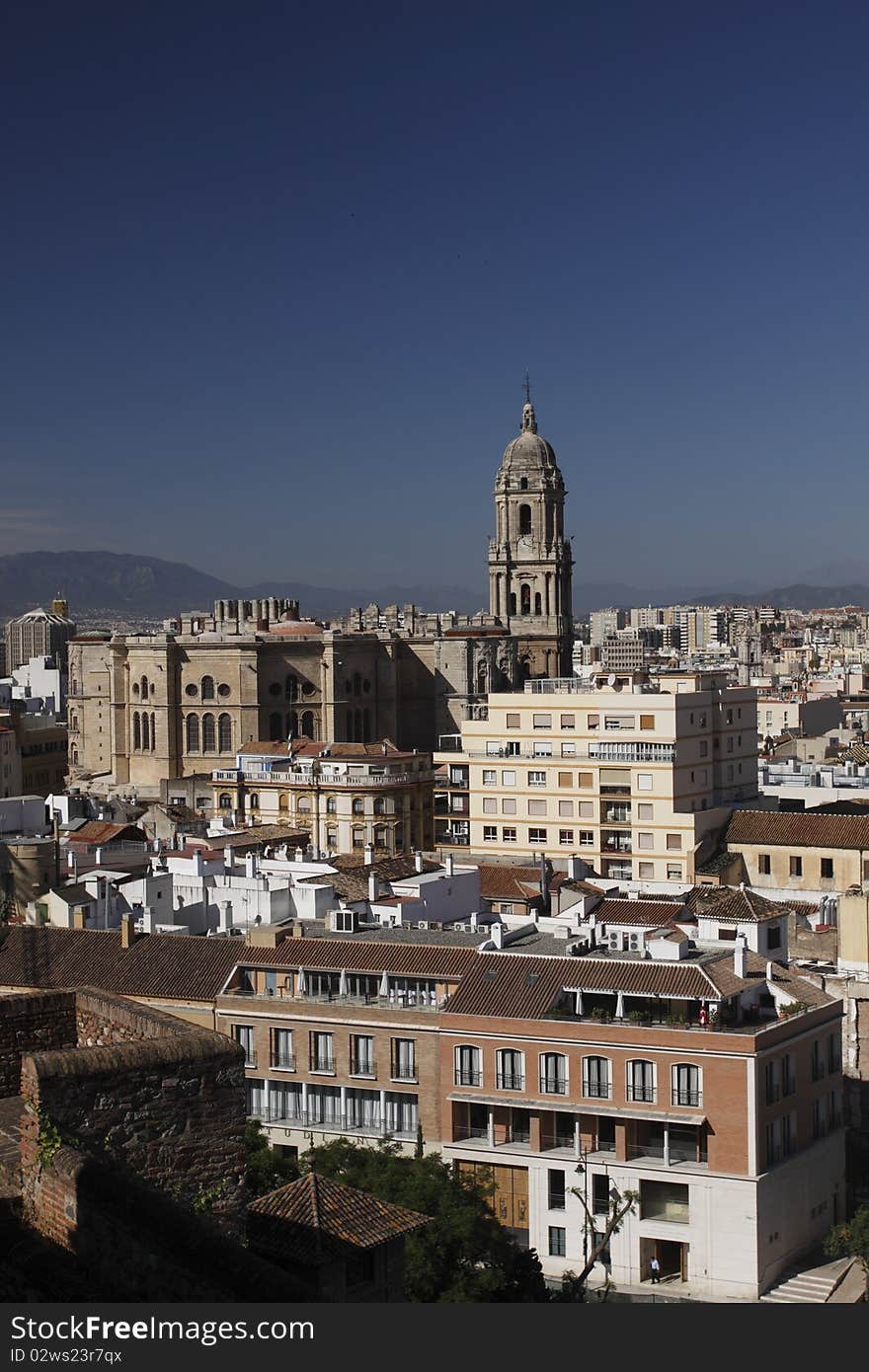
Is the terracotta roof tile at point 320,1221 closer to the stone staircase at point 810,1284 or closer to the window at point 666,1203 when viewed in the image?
the window at point 666,1203

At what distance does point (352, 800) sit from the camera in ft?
132

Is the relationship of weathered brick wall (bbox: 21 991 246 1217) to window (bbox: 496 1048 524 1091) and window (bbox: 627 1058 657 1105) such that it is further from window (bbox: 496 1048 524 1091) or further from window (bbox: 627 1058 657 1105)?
window (bbox: 496 1048 524 1091)

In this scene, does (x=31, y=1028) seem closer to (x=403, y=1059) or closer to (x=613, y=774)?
(x=403, y=1059)

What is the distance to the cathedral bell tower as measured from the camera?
66.0 meters

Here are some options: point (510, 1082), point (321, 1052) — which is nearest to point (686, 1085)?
point (510, 1082)

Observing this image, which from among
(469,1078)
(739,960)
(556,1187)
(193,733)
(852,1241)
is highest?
(193,733)

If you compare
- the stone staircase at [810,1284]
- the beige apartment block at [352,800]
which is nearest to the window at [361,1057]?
the stone staircase at [810,1284]

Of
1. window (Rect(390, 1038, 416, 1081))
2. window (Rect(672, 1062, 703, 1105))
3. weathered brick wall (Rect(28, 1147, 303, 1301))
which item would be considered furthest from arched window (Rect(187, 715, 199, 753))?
weathered brick wall (Rect(28, 1147, 303, 1301))

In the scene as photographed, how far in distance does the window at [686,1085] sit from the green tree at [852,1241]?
5.94ft

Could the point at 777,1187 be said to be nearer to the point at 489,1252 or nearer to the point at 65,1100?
the point at 489,1252

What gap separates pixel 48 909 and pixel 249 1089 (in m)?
7.33

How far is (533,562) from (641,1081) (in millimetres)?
49324

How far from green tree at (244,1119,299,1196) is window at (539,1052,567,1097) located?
345 cm

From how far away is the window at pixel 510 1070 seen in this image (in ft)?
60.2
